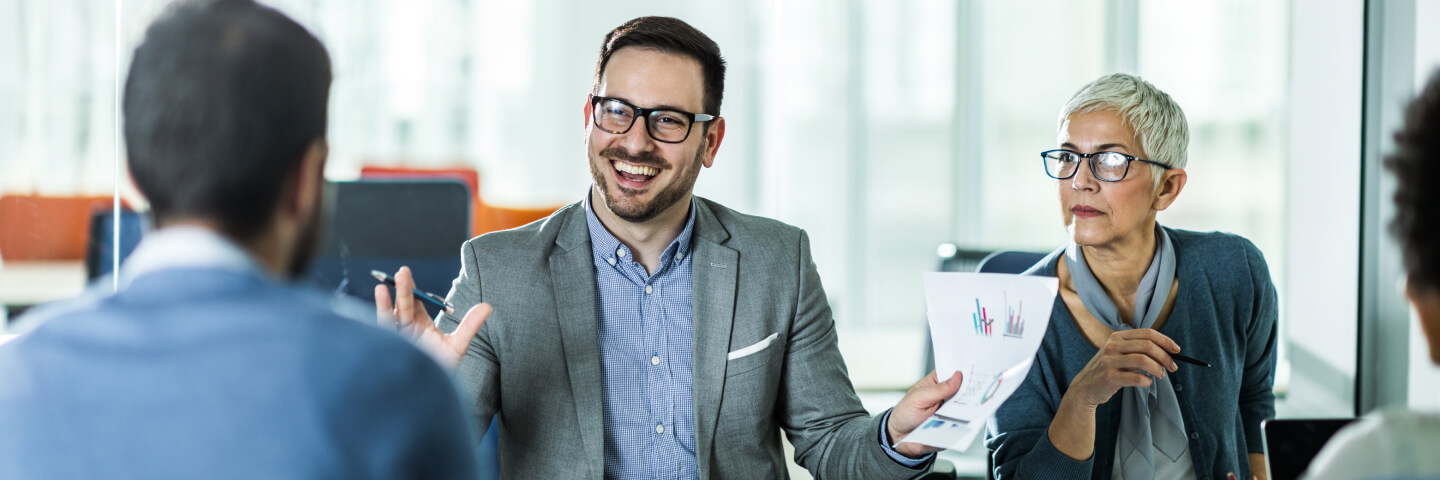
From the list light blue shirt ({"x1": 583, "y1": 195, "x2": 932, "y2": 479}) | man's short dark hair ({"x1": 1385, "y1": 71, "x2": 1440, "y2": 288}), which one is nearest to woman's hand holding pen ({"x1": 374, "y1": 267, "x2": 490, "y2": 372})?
light blue shirt ({"x1": 583, "y1": 195, "x2": 932, "y2": 479})

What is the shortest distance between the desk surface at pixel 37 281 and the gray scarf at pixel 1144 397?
260 centimetres

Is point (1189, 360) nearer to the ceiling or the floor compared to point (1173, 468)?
nearer to the ceiling

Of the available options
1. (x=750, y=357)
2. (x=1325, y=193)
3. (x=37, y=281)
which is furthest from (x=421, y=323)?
(x=1325, y=193)

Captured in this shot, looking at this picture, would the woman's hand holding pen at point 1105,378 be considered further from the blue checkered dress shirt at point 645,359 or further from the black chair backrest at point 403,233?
the black chair backrest at point 403,233

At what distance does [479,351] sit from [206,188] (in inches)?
39.9

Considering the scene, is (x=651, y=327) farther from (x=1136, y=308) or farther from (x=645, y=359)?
(x=1136, y=308)

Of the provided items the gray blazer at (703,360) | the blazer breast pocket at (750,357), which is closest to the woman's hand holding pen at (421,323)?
the gray blazer at (703,360)

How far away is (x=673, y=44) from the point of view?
175 centimetres

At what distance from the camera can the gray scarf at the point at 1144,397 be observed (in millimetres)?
1721

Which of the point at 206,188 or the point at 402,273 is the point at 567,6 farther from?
the point at 206,188

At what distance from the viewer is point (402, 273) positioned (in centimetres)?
136

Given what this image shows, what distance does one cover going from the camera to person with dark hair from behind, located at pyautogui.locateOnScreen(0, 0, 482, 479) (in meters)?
0.63

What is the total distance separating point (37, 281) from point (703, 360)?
85.3 inches

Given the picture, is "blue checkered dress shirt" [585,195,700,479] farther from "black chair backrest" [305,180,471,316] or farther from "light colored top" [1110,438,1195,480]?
"light colored top" [1110,438,1195,480]
